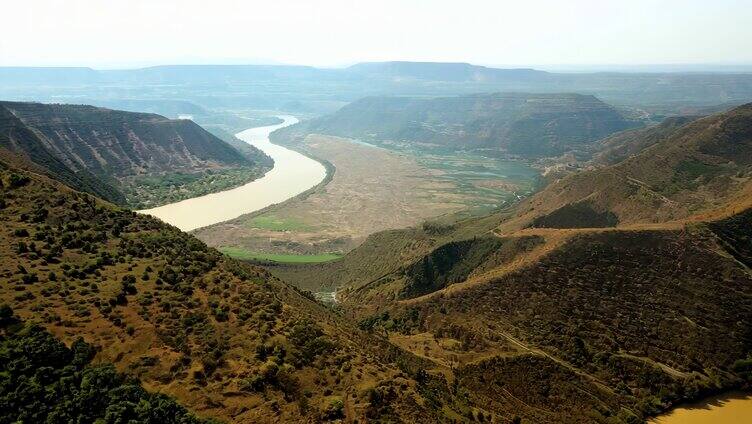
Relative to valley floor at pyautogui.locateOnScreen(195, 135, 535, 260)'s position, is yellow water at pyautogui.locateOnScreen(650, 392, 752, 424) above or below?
above

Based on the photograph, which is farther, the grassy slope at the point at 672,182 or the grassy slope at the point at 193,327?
the grassy slope at the point at 672,182

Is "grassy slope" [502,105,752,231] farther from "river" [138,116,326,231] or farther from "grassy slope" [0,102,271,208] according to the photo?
"grassy slope" [0,102,271,208]

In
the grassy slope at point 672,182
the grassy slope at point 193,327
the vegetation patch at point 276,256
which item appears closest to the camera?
the grassy slope at point 193,327

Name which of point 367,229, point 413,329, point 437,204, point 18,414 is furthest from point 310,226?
point 18,414

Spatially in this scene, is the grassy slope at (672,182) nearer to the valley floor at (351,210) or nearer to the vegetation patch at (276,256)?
the vegetation patch at (276,256)

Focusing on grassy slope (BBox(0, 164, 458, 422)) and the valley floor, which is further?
the valley floor

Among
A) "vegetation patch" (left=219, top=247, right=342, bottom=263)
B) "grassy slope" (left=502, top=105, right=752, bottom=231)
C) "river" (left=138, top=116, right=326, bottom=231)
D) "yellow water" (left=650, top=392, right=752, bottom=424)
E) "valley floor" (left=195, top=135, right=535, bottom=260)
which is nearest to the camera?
"yellow water" (left=650, top=392, right=752, bottom=424)

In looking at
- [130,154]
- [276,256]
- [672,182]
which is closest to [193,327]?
[276,256]

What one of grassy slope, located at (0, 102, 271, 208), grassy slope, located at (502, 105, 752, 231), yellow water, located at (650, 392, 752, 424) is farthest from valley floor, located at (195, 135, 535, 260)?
yellow water, located at (650, 392, 752, 424)

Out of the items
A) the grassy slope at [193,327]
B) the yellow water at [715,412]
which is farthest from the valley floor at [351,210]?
the yellow water at [715,412]
